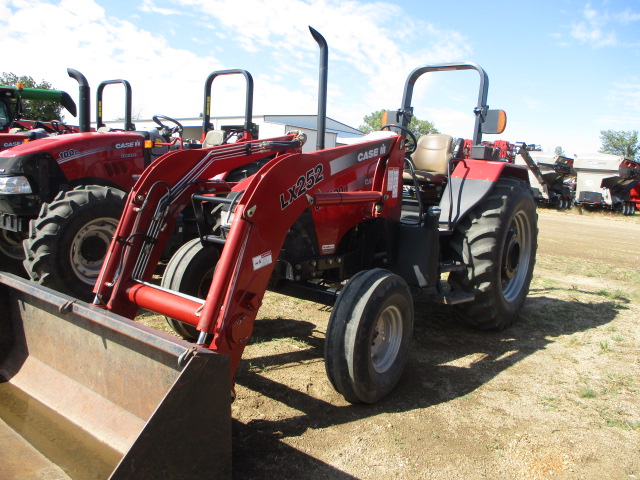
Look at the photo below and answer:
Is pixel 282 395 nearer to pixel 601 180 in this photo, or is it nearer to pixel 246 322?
pixel 246 322

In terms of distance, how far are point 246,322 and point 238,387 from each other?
0.84 meters

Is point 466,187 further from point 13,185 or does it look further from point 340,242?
point 13,185

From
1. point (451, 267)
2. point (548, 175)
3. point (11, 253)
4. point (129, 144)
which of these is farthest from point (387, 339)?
point (548, 175)

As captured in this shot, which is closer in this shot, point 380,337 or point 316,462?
point 316,462

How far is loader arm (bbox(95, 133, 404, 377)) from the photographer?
8.91 feet

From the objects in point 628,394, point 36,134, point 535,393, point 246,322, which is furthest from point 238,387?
point 36,134

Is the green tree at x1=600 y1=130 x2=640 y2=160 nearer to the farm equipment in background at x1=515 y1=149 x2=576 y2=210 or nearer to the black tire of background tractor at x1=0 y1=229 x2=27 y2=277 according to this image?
the farm equipment in background at x1=515 y1=149 x2=576 y2=210

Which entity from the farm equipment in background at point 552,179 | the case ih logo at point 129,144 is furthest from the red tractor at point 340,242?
the farm equipment in background at point 552,179

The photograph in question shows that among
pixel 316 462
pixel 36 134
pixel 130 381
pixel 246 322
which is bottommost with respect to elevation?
pixel 316 462

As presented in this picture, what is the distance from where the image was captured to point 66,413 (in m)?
2.74

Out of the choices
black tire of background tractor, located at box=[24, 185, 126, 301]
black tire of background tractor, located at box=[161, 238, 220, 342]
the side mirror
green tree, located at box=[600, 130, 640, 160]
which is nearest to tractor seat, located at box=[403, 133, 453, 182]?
the side mirror

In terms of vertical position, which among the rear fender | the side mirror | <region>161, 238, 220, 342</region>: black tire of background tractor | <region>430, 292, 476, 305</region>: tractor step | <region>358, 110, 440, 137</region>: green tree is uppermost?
<region>358, 110, 440, 137</region>: green tree

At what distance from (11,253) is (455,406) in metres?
5.32

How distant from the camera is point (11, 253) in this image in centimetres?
618
